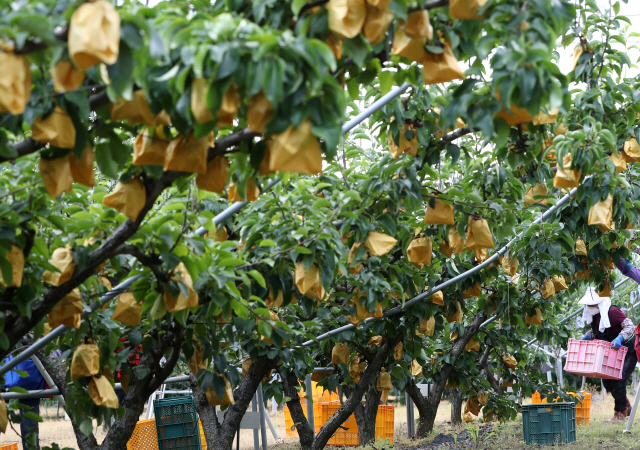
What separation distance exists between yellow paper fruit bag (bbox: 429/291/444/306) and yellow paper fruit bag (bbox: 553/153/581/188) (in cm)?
126

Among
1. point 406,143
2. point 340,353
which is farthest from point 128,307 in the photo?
point 340,353

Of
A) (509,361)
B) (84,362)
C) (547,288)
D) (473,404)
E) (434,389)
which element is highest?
(547,288)

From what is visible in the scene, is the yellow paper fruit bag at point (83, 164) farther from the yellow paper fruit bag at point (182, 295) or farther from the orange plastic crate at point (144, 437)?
the orange plastic crate at point (144, 437)

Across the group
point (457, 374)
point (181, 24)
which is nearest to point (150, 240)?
point (181, 24)

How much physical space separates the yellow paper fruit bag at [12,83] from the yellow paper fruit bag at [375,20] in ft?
2.36

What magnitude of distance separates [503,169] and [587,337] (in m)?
4.62

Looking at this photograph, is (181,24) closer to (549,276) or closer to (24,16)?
(24,16)

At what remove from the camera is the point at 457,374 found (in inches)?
225

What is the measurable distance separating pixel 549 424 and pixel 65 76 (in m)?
5.89

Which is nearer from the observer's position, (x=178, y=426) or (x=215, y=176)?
(x=215, y=176)

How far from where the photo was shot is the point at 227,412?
3.95 meters

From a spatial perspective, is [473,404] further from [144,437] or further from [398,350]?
[144,437]

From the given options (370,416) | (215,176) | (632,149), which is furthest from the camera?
(370,416)

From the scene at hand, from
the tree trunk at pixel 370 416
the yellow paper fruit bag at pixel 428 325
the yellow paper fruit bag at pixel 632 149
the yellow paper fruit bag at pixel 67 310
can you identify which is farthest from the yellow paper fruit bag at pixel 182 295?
the tree trunk at pixel 370 416
